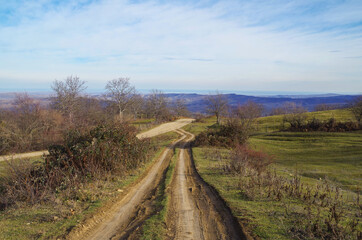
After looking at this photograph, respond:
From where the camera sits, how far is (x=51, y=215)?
696 cm

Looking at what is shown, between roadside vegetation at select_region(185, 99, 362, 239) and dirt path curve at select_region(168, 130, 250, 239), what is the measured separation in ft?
1.13

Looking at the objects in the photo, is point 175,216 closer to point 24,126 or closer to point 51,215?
point 51,215

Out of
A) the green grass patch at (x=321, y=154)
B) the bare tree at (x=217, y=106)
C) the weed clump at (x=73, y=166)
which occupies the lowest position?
the green grass patch at (x=321, y=154)

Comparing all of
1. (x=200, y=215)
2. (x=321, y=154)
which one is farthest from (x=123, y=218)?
(x=321, y=154)

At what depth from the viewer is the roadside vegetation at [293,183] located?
5973 millimetres

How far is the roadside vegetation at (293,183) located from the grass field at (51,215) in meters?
4.54

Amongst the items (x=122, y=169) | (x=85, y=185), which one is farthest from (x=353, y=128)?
(x=85, y=185)

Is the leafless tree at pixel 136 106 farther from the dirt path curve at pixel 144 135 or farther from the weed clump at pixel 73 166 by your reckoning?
the weed clump at pixel 73 166

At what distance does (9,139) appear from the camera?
30234 mm

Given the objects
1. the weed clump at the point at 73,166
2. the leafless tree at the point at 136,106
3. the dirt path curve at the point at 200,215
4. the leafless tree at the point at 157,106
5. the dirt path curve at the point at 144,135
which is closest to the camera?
the dirt path curve at the point at 200,215

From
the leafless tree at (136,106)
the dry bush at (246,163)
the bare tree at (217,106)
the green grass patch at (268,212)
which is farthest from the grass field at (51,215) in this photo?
the leafless tree at (136,106)

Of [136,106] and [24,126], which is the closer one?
[24,126]

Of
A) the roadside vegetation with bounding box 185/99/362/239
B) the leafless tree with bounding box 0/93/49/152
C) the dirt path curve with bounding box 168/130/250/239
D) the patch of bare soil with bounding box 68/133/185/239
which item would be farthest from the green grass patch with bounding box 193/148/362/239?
the leafless tree with bounding box 0/93/49/152

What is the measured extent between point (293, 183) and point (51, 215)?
883 centimetres
